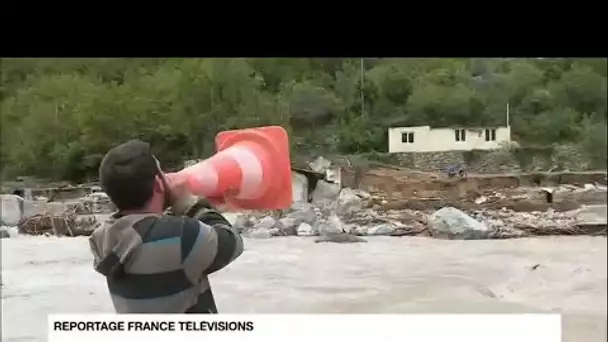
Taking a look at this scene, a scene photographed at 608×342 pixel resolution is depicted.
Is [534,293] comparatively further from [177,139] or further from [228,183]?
[177,139]

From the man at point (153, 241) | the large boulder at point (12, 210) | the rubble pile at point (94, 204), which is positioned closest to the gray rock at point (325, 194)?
the man at point (153, 241)

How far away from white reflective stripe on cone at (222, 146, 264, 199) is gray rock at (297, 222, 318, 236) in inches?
5.3

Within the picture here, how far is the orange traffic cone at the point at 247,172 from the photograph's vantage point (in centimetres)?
141

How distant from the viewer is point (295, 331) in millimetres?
1431

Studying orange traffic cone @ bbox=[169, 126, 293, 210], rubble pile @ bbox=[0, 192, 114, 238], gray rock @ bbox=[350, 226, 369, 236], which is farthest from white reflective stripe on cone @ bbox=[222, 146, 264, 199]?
rubble pile @ bbox=[0, 192, 114, 238]

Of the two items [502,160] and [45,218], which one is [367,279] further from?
[45,218]

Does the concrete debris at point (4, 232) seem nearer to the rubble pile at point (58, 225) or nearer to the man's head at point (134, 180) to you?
the rubble pile at point (58, 225)

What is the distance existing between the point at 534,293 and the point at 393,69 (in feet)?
2.09

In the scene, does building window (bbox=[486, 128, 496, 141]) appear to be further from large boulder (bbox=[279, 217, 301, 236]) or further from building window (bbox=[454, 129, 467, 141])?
large boulder (bbox=[279, 217, 301, 236])

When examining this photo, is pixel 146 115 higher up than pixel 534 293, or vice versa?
pixel 146 115

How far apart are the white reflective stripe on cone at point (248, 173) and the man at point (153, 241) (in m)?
0.08

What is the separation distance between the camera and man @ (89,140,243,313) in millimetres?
1397

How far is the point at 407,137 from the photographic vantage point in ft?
4.81
